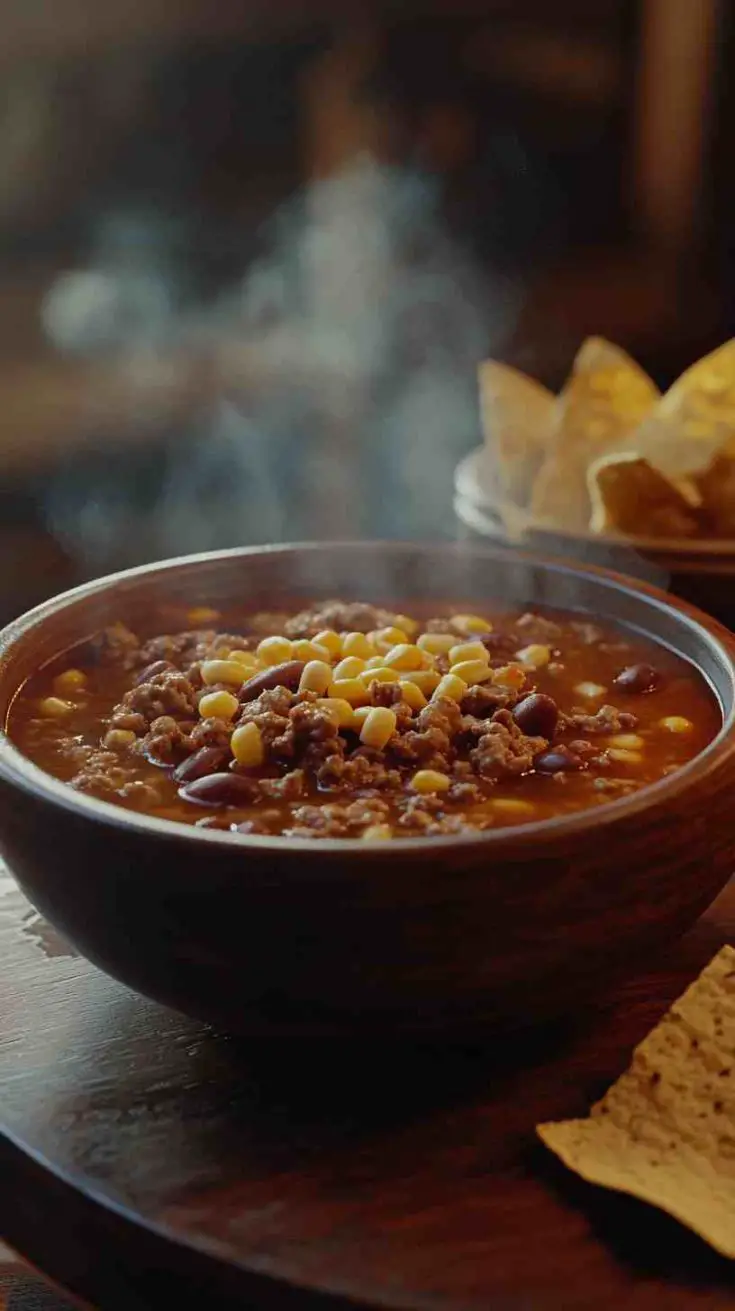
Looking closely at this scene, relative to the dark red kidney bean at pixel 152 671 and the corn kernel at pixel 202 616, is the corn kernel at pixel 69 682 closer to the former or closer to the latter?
the dark red kidney bean at pixel 152 671

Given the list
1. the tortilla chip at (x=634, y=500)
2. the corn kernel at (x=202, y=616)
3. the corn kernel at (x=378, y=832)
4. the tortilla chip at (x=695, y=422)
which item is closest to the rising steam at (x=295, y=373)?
the tortilla chip at (x=695, y=422)

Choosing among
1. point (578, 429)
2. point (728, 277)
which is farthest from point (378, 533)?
point (728, 277)

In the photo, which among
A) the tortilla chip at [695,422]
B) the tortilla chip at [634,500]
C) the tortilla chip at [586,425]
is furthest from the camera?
the tortilla chip at [586,425]

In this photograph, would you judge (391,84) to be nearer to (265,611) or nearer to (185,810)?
(265,611)

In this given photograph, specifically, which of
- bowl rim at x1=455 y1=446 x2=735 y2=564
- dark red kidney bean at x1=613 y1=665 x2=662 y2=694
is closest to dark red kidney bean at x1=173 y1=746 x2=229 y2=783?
dark red kidney bean at x1=613 y1=665 x2=662 y2=694

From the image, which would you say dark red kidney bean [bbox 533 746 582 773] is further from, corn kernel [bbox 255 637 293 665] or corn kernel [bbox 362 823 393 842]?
corn kernel [bbox 255 637 293 665]
